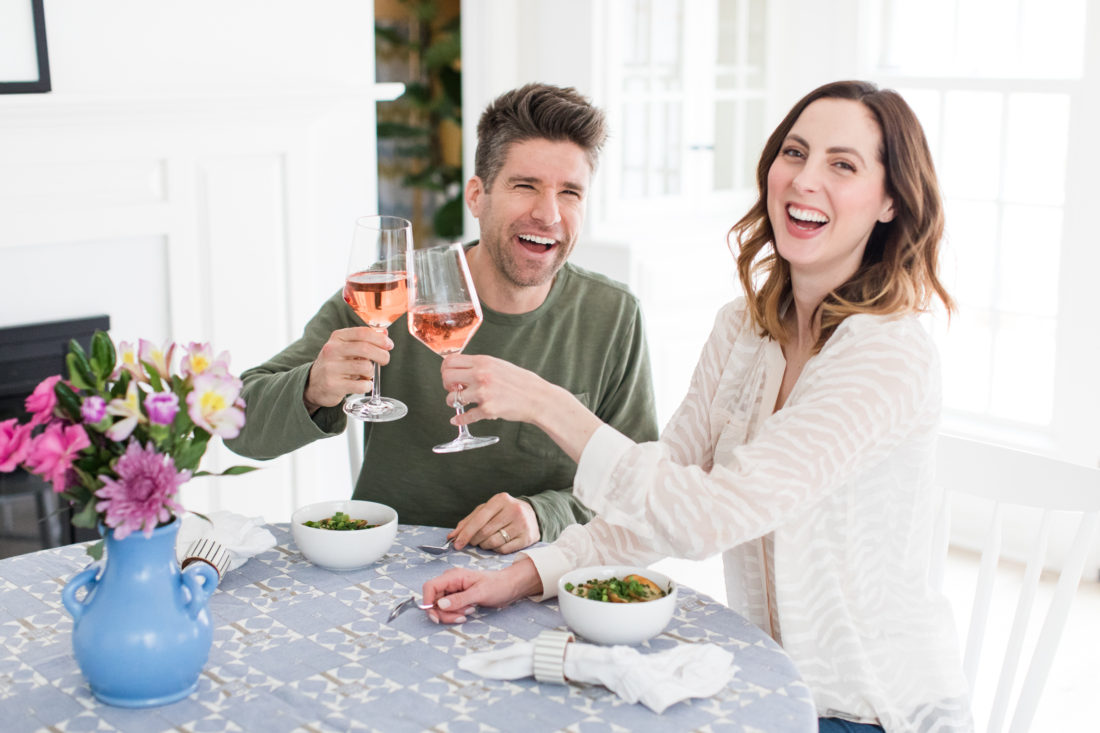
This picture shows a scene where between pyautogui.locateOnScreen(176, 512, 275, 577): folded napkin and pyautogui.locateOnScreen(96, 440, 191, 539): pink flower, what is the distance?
15.7 inches

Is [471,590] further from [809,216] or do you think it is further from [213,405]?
[809,216]

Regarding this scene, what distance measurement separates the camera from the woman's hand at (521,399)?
1.51 m

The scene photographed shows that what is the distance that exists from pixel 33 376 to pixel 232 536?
147cm

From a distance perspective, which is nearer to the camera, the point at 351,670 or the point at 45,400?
the point at 45,400

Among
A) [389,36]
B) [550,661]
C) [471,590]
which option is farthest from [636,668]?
[389,36]

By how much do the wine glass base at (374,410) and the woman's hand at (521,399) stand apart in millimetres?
138

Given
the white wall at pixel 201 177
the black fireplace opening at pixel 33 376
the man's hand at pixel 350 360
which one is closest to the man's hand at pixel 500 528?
the man's hand at pixel 350 360

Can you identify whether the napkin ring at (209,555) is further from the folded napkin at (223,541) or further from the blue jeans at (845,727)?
the blue jeans at (845,727)

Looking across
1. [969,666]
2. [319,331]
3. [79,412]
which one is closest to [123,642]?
[79,412]

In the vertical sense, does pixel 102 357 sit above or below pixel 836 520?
above

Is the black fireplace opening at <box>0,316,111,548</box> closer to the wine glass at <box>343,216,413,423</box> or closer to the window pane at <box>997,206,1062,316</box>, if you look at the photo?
the wine glass at <box>343,216,413,423</box>

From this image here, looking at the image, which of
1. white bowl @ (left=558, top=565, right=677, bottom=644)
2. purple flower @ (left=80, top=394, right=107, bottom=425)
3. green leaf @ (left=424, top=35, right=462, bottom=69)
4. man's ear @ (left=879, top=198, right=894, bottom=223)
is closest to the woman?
man's ear @ (left=879, top=198, right=894, bottom=223)

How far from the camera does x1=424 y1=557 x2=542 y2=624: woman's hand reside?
147 cm

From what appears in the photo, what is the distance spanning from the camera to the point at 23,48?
8.91ft
